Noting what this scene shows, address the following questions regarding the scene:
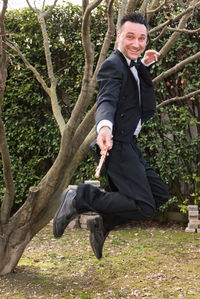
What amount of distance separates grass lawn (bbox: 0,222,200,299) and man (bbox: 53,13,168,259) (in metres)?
1.59

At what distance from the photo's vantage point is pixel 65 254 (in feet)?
17.2

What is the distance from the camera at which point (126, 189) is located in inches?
99.3

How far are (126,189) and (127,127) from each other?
1.33ft

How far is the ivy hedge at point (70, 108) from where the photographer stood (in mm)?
6434

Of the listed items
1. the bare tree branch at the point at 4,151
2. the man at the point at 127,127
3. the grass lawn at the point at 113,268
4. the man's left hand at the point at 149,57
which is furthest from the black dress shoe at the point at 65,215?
the bare tree branch at the point at 4,151

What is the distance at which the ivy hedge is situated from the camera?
6.43 meters

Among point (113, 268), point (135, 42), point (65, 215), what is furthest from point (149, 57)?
point (113, 268)

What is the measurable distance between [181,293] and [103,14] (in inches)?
184

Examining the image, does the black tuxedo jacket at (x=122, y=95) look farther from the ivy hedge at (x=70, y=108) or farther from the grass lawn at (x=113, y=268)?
the ivy hedge at (x=70, y=108)

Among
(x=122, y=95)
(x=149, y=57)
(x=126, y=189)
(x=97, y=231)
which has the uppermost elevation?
(x=149, y=57)

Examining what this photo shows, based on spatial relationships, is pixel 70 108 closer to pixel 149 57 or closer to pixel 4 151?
pixel 4 151

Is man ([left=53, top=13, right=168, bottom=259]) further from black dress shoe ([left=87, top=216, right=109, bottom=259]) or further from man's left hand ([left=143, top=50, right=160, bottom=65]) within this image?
black dress shoe ([left=87, top=216, right=109, bottom=259])

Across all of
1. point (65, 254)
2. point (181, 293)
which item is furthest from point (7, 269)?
point (181, 293)

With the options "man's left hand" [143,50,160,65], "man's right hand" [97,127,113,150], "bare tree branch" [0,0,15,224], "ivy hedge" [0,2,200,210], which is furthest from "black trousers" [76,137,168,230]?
"ivy hedge" [0,2,200,210]
